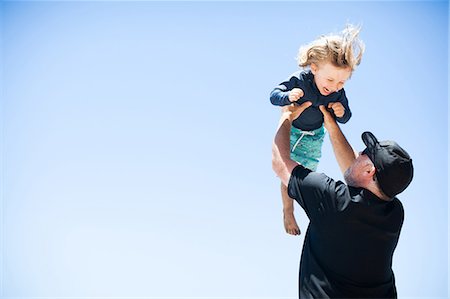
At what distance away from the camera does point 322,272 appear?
334 cm

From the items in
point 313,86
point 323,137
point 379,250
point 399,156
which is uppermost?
point 313,86

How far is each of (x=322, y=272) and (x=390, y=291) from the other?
21.0 inches

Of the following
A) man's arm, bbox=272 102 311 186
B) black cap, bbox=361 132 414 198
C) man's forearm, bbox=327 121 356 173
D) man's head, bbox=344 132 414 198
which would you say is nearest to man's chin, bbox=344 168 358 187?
man's head, bbox=344 132 414 198

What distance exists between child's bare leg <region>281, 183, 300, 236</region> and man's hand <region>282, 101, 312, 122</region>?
0.72 meters

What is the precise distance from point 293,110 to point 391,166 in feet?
3.39

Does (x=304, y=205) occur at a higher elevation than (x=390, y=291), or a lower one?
higher

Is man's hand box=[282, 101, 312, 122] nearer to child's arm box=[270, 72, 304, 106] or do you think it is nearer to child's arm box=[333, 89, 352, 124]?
child's arm box=[270, 72, 304, 106]

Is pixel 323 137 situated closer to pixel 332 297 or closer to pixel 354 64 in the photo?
pixel 354 64

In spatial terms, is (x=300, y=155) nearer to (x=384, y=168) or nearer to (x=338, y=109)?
(x=338, y=109)

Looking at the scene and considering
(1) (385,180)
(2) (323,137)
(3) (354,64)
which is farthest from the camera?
(2) (323,137)

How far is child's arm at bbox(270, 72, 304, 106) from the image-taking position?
384 cm

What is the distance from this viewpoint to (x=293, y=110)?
401cm

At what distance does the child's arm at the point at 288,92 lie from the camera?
384 centimetres

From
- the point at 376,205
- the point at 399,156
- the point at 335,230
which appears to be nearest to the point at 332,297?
the point at 335,230
